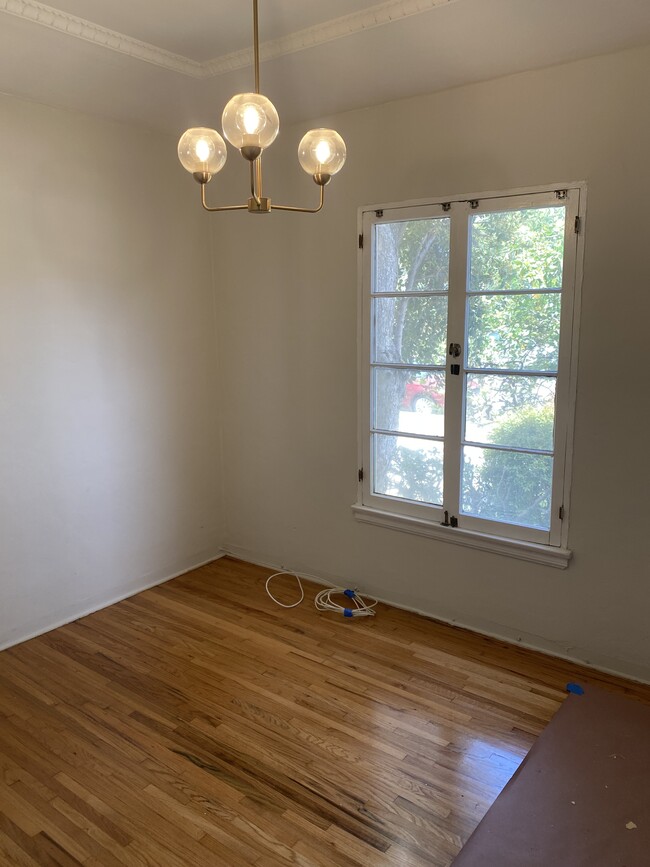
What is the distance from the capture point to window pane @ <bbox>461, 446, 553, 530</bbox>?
299 cm

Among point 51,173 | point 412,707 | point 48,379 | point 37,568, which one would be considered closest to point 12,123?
point 51,173

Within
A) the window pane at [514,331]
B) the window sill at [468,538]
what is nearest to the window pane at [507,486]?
the window sill at [468,538]

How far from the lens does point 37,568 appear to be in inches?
129

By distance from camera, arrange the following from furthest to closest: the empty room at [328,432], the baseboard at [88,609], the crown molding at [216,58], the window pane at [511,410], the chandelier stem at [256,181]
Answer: the baseboard at [88,609]
the window pane at [511,410]
the crown molding at [216,58]
the empty room at [328,432]
the chandelier stem at [256,181]

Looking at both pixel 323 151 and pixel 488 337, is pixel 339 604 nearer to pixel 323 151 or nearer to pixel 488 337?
pixel 488 337

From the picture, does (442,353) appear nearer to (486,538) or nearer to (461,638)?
(486,538)

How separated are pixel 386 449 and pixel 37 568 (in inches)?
75.4

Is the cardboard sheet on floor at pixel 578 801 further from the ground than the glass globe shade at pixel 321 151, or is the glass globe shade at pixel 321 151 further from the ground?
the glass globe shade at pixel 321 151

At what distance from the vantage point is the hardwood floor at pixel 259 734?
2021mm

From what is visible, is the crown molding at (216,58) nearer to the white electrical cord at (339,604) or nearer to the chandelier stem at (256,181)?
the chandelier stem at (256,181)

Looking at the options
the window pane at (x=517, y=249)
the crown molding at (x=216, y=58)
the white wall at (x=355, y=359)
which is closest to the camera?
the crown molding at (x=216, y=58)

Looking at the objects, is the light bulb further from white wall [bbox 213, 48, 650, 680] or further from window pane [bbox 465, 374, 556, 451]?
window pane [bbox 465, 374, 556, 451]

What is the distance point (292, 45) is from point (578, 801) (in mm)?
2892

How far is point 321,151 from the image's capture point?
193 centimetres
